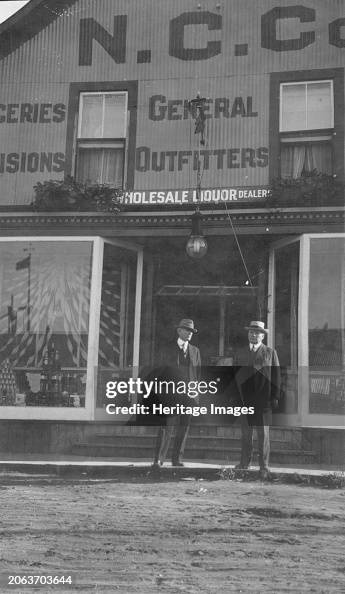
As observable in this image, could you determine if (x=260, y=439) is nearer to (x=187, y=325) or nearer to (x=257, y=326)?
(x=257, y=326)

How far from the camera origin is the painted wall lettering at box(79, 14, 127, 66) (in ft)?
18.4

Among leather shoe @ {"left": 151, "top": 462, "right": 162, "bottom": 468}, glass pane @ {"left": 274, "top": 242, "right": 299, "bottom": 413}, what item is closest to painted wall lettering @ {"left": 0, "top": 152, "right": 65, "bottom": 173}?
glass pane @ {"left": 274, "top": 242, "right": 299, "bottom": 413}

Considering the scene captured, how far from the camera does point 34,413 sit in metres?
5.91

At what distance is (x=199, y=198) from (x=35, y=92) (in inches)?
71.5

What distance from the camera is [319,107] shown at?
6.21m

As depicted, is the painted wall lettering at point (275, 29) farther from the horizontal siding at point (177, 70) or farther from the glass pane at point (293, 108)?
the glass pane at point (293, 108)

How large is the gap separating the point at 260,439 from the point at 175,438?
673 mm

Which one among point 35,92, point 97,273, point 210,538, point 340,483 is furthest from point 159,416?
point 35,92

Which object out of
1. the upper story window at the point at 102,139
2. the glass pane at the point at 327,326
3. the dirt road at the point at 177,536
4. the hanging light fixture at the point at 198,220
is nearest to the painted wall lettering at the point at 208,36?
the hanging light fixture at the point at 198,220

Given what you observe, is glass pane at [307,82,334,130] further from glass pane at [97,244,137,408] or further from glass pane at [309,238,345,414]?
glass pane at [97,244,137,408]

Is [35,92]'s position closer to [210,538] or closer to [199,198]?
[199,198]

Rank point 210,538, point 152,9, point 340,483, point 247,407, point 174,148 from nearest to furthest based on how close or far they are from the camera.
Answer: point 210,538 < point 247,407 < point 340,483 < point 152,9 < point 174,148

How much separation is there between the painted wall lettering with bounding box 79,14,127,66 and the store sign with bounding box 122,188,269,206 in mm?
1298

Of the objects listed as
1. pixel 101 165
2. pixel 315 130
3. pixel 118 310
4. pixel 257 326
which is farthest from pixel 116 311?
pixel 315 130
